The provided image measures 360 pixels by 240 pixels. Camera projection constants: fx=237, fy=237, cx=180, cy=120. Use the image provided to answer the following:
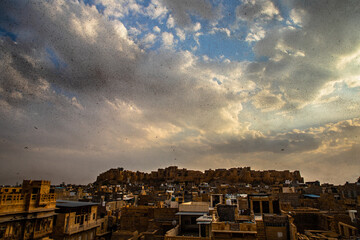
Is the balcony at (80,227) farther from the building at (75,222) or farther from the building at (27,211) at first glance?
the building at (27,211)

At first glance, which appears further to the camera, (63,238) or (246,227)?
(63,238)

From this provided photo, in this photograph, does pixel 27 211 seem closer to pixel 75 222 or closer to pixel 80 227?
pixel 75 222

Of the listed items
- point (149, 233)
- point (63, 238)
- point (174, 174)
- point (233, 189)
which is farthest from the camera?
point (174, 174)

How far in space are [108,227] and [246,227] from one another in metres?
25.4

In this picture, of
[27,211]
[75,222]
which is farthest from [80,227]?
[27,211]

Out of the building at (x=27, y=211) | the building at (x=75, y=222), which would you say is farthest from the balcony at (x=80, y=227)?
the building at (x=27, y=211)

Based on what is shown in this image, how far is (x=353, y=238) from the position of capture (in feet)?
80.1

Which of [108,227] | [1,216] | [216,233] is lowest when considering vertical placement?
[108,227]

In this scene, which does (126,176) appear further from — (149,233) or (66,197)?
(149,233)

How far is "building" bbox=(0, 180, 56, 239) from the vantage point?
16.5 meters

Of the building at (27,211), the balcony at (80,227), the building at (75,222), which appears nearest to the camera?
the building at (27,211)

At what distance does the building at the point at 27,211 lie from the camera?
1653cm

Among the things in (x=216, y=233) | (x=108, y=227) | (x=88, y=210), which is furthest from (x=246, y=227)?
(x=108, y=227)

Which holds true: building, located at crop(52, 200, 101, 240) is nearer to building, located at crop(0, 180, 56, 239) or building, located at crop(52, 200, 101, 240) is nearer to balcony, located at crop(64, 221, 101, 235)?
balcony, located at crop(64, 221, 101, 235)
